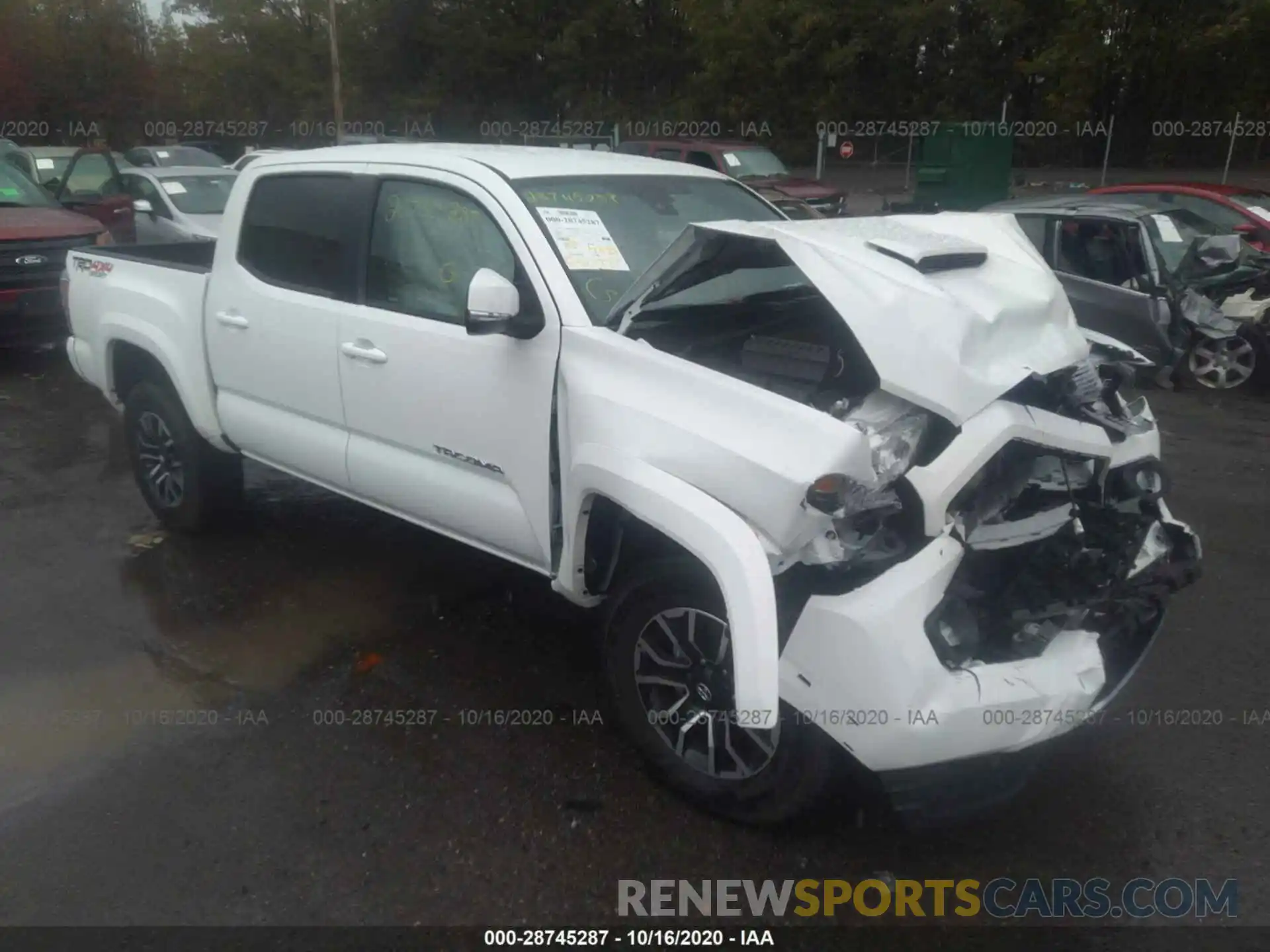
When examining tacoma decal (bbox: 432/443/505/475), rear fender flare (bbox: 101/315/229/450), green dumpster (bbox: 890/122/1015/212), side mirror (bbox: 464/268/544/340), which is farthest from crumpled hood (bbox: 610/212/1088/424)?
green dumpster (bbox: 890/122/1015/212)

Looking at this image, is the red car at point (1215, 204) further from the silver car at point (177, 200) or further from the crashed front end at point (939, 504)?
the silver car at point (177, 200)

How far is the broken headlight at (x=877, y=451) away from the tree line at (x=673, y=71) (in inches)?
850

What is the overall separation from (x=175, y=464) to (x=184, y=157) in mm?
15948

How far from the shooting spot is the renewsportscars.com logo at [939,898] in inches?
119

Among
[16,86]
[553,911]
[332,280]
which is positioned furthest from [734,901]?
[16,86]

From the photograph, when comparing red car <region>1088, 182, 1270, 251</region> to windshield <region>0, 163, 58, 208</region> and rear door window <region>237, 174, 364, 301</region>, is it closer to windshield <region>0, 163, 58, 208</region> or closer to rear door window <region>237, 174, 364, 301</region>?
rear door window <region>237, 174, 364, 301</region>

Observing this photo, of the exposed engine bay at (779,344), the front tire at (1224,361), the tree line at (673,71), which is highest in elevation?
the tree line at (673,71)

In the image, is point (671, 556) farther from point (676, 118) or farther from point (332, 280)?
point (676, 118)

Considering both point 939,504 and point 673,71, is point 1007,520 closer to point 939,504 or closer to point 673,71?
point 939,504

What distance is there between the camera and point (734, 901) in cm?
307

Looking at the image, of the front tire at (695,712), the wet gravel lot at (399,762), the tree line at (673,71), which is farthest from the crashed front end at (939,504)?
the tree line at (673,71)

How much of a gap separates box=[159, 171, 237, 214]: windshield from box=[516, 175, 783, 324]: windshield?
30.6ft

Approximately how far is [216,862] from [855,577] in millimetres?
2053

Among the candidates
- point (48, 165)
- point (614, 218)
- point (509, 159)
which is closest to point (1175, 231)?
point (614, 218)
